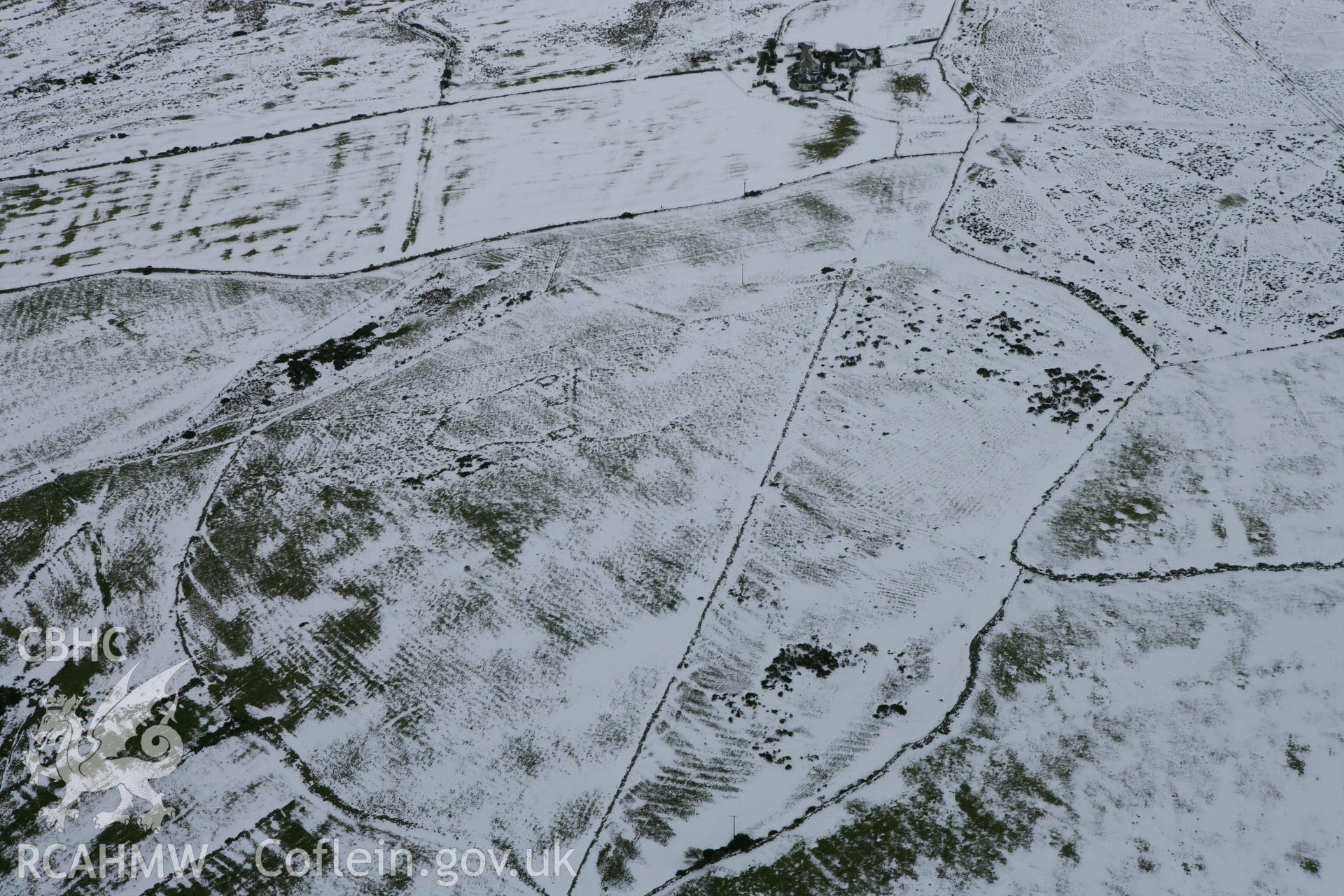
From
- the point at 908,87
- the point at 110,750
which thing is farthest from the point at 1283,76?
the point at 110,750

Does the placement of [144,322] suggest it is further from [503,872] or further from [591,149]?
[503,872]

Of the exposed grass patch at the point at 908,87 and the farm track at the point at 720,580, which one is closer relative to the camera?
the farm track at the point at 720,580

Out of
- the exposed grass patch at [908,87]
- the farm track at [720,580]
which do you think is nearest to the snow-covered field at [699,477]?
the farm track at [720,580]

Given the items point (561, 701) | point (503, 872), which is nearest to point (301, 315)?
point (561, 701)

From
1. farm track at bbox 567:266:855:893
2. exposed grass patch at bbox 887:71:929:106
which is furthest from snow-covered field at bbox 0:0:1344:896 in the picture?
exposed grass patch at bbox 887:71:929:106

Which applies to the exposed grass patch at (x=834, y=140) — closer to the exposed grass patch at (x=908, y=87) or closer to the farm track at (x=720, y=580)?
the exposed grass patch at (x=908, y=87)

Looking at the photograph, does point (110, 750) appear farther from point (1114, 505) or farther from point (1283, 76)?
point (1283, 76)

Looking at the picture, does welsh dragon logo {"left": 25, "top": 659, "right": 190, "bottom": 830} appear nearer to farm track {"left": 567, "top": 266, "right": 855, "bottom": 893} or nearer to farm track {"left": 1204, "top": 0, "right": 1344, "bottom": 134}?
farm track {"left": 567, "top": 266, "right": 855, "bottom": 893}
